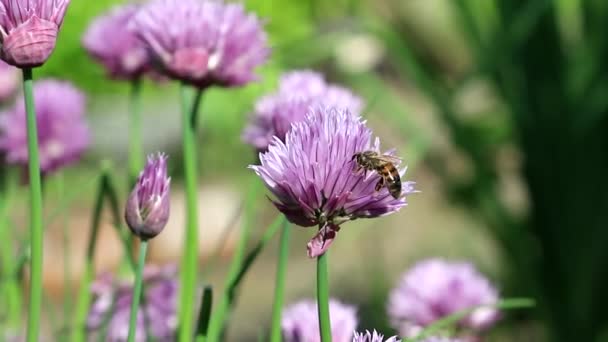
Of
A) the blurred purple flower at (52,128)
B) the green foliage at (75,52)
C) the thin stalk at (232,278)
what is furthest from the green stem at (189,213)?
the green foliage at (75,52)

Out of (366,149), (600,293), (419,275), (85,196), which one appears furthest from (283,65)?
(85,196)

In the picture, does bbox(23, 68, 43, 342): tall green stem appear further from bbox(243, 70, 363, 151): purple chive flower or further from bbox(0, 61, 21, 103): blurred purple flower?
bbox(0, 61, 21, 103): blurred purple flower

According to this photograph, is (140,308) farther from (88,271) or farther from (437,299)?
(437,299)

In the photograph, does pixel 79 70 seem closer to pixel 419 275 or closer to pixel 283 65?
pixel 283 65

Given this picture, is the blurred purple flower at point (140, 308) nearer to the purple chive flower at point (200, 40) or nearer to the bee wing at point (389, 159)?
the purple chive flower at point (200, 40)

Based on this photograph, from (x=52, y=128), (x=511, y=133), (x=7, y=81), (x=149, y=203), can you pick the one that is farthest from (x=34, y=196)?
(x=511, y=133)

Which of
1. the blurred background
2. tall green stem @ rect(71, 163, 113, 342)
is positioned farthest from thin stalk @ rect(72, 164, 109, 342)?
the blurred background

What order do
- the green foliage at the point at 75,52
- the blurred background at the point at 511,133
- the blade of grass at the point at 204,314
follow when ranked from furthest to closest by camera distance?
the green foliage at the point at 75,52, the blurred background at the point at 511,133, the blade of grass at the point at 204,314

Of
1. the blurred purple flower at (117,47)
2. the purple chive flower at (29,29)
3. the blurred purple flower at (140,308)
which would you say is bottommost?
the blurred purple flower at (140,308)
